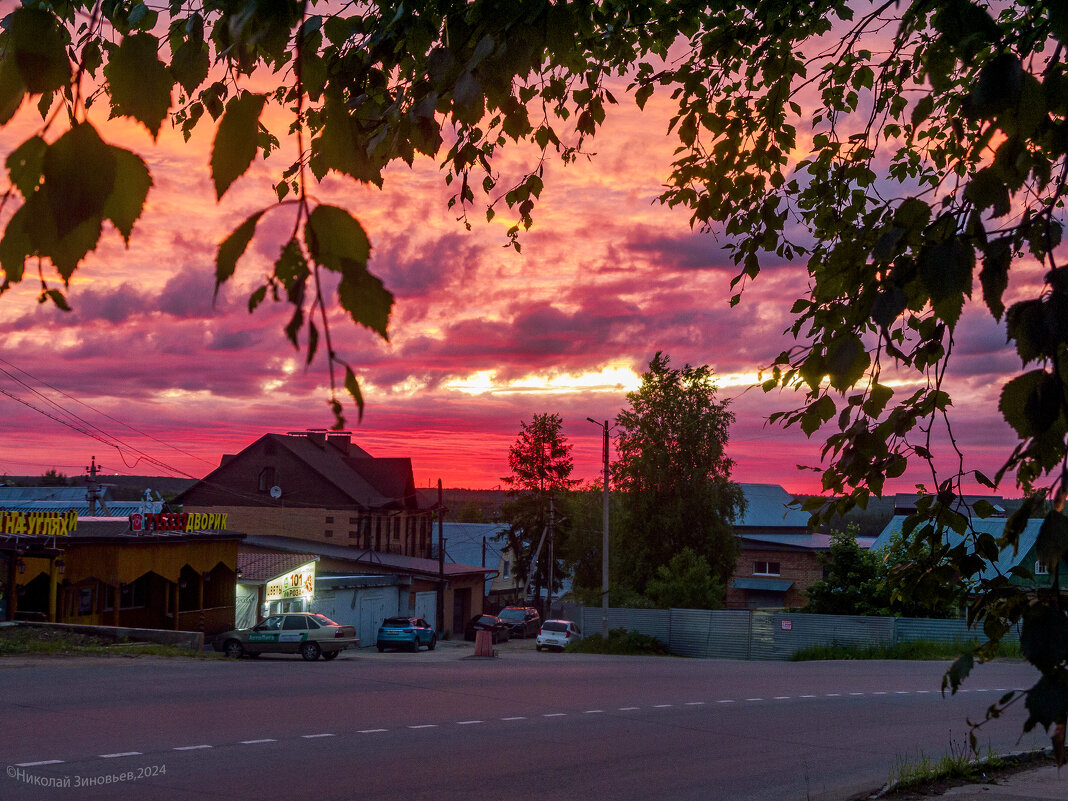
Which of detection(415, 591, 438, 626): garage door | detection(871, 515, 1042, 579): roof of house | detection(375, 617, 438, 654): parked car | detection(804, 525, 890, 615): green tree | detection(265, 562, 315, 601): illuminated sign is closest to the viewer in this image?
detection(871, 515, 1042, 579): roof of house

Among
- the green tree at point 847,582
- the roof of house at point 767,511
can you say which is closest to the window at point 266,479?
the roof of house at point 767,511

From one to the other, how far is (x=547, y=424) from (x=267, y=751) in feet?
223

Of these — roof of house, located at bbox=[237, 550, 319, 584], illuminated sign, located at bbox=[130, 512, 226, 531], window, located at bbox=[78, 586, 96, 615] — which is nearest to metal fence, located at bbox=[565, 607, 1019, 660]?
roof of house, located at bbox=[237, 550, 319, 584]

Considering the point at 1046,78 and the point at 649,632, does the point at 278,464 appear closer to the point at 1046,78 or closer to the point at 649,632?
the point at 649,632

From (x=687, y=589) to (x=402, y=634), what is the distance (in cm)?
1431

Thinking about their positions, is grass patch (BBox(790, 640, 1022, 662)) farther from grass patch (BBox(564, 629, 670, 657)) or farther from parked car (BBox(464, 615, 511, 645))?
parked car (BBox(464, 615, 511, 645))

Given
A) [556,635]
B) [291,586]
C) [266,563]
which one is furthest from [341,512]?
[556,635]

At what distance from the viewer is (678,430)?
56906 mm

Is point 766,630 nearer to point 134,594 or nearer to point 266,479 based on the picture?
point 134,594

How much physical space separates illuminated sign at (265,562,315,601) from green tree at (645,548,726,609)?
16.9 m

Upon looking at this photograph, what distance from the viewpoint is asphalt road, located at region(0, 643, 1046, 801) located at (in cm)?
1098

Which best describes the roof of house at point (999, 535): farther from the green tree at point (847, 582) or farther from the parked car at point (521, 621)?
the parked car at point (521, 621)

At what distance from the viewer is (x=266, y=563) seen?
45.6 meters

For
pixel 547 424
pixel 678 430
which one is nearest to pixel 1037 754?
pixel 678 430
